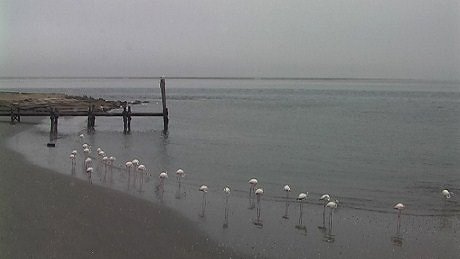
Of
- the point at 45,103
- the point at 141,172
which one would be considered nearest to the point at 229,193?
the point at 141,172

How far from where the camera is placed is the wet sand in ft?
34.8

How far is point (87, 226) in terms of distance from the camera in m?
12.1

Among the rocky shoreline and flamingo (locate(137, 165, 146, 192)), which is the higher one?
the rocky shoreline

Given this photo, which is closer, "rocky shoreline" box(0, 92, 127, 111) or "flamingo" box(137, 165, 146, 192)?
"flamingo" box(137, 165, 146, 192)

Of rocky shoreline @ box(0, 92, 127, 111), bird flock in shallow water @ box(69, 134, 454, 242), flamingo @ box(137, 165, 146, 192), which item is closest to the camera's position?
bird flock in shallow water @ box(69, 134, 454, 242)

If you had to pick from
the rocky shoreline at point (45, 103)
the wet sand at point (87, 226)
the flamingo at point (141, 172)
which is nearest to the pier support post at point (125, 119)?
the rocky shoreline at point (45, 103)

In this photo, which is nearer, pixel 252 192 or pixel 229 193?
pixel 229 193

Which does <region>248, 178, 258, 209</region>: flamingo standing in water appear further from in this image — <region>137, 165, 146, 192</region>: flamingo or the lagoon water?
<region>137, 165, 146, 192</region>: flamingo

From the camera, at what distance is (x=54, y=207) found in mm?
13547

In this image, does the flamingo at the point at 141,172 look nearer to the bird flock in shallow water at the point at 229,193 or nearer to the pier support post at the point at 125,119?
the bird flock in shallow water at the point at 229,193

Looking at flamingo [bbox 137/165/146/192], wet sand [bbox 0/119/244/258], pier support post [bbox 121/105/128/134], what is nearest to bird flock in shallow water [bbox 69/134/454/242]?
flamingo [bbox 137/165/146/192]

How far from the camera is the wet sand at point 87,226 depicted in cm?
1062

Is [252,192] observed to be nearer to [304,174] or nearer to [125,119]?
[304,174]

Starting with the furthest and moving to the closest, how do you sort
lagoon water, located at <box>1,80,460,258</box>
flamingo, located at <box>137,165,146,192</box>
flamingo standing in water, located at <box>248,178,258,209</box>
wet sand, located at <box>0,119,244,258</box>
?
flamingo, located at <box>137,165,146,192</box>
flamingo standing in water, located at <box>248,178,258,209</box>
lagoon water, located at <box>1,80,460,258</box>
wet sand, located at <box>0,119,244,258</box>
